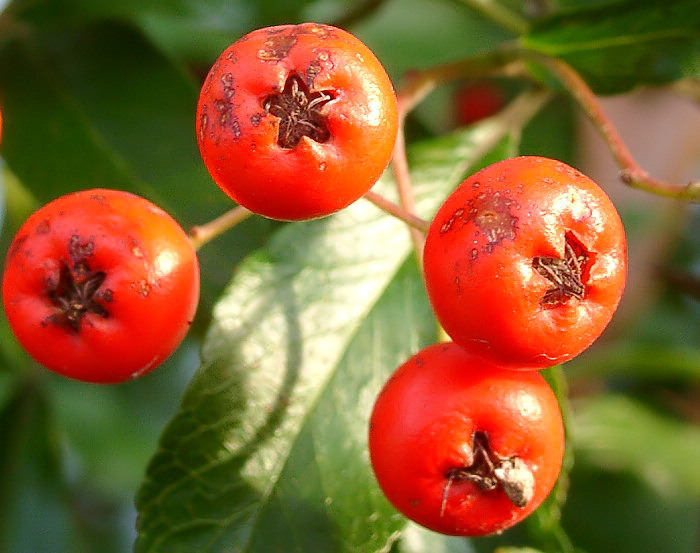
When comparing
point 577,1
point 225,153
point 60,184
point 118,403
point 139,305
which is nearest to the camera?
point 225,153

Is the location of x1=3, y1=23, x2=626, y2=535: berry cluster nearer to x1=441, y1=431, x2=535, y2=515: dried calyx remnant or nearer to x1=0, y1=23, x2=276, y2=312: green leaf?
x1=441, y1=431, x2=535, y2=515: dried calyx remnant

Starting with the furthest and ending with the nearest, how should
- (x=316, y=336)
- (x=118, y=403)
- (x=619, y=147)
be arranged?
1. (x=118, y=403)
2. (x=316, y=336)
3. (x=619, y=147)

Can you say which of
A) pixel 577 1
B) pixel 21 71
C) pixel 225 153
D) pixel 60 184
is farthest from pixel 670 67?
pixel 21 71

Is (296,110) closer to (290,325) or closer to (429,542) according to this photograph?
(290,325)

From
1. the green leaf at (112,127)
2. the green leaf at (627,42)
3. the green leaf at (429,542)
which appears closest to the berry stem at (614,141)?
the green leaf at (627,42)

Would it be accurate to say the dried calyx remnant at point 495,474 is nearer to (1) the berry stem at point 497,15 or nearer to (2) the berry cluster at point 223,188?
(2) the berry cluster at point 223,188

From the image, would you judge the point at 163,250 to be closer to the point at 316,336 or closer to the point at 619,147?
the point at 316,336

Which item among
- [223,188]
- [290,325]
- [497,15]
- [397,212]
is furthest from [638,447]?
[223,188]
